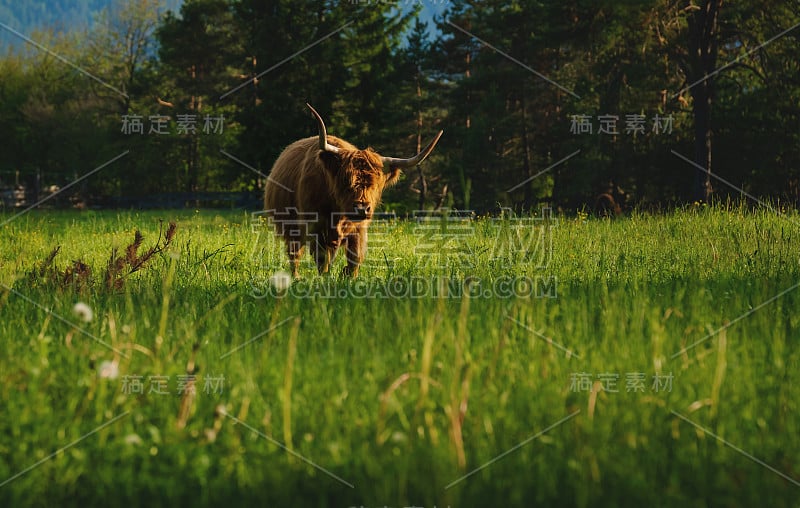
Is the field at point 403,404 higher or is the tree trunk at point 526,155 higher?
the tree trunk at point 526,155

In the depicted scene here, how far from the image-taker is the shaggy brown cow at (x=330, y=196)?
25.4ft

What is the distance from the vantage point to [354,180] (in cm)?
762

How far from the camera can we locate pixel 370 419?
10.4 feet

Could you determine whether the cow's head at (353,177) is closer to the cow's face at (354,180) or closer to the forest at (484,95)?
the cow's face at (354,180)

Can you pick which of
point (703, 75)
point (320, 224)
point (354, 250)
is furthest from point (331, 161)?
point (703, 75)

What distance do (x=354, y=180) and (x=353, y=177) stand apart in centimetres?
4

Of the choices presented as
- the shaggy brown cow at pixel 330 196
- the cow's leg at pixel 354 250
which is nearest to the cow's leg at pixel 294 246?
the shaggy brown cow at pixel 330 196

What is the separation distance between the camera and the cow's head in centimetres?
767

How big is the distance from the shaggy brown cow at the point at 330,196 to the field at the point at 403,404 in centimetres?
246

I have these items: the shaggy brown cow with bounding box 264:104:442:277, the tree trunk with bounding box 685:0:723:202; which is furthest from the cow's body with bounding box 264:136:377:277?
the tree trunk with bounding box 685:0:723:202

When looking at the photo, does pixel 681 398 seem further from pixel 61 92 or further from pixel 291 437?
pixel 61 92

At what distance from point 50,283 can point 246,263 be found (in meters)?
2.95

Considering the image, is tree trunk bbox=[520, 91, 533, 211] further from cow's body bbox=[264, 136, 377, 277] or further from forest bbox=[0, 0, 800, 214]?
cow's body bbox=[264, 136, 377, 277]

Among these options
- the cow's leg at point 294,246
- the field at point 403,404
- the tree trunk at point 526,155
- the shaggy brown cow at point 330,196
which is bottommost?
the field at point 403,404
